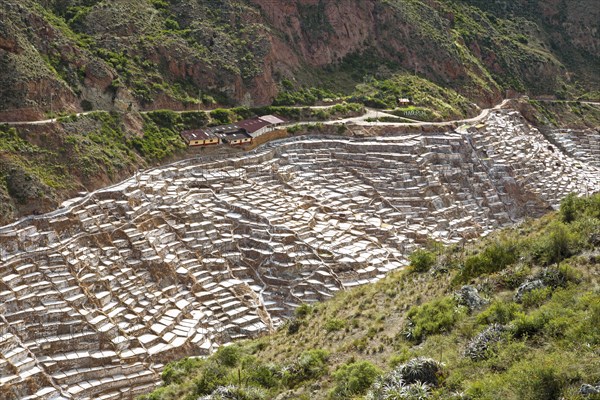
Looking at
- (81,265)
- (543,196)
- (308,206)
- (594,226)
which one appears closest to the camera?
(594,226)

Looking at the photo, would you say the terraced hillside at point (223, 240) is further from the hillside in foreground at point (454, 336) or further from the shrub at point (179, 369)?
the hillside in foreground at point (454, 336)

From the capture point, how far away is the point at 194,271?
1348 inches

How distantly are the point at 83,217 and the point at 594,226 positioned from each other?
23275mm

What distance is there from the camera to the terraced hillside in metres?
28.0

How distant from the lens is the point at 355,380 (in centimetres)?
1761

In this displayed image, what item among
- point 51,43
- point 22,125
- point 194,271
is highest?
point 51,43

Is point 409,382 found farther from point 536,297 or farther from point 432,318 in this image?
point 536,297

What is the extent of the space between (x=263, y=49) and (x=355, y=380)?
39861mm

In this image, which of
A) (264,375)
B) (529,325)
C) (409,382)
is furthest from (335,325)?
(529,325)

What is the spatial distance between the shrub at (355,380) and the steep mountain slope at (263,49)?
25913mm

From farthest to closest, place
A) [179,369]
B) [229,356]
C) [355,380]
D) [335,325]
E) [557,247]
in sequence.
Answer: [179,369] < [229,356] < [335,325] < [557,247] < [355,380]

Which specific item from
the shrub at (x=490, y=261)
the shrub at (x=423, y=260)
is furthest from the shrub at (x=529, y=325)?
the shrub at (x=423, y=260)

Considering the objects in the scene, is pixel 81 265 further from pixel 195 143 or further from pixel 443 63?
pixel 443 63

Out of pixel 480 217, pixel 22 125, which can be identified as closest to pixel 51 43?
pixel 22 125
